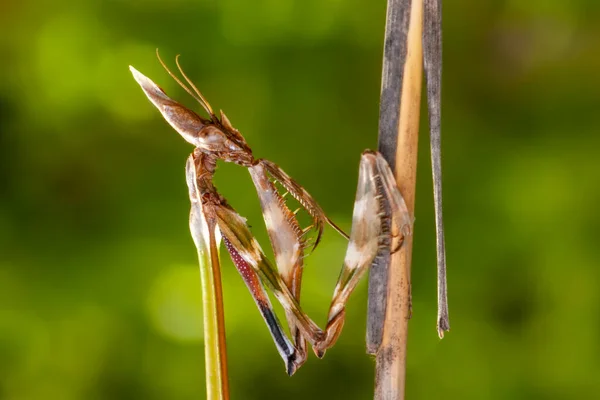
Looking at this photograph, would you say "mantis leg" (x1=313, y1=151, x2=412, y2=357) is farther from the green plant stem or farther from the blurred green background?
the blurred green background

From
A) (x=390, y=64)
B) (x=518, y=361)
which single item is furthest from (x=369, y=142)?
(x=390, y=64)

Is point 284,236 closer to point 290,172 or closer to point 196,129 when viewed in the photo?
point 196,129

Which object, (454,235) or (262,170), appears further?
(454,235)

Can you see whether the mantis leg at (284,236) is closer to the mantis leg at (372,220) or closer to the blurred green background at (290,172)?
the mantis leg at (372,220)

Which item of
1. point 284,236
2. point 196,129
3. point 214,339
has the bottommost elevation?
point 214,339

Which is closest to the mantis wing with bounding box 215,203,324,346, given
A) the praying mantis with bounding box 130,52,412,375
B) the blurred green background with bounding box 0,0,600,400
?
the praying mantis with bounding box 130,52,412,375

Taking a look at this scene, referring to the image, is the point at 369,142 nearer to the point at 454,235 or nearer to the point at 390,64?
the point at 454,235

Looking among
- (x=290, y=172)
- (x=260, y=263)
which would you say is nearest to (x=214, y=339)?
(x=260, y=263)
